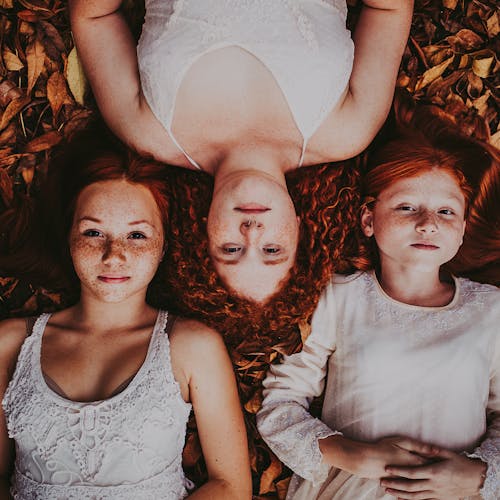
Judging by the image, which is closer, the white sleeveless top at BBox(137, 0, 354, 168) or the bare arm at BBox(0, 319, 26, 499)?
the white sleeveless top at BBox(137, 0, 354, 168)

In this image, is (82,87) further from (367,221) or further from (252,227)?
(367,221)

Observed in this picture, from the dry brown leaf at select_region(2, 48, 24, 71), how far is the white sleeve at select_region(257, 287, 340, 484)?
145 centimetres

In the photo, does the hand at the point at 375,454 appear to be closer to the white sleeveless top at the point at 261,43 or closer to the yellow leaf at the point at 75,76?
the white sleeveless top at the point at 261,43

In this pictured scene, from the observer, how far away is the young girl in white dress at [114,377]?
7.34 feet

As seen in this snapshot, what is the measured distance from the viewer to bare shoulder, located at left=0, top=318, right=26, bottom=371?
2.39 m

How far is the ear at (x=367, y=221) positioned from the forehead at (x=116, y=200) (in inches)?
30.3

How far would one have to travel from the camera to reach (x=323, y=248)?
2.50m

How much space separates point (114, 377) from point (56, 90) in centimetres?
110

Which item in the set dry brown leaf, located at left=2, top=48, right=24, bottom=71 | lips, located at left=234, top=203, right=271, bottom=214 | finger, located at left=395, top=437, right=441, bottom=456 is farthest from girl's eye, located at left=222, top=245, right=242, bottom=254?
dry brown leaf, located at left=2, top=48, right=24, bottom=71

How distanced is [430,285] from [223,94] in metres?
1.02

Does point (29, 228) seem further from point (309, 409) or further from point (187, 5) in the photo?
point (309, 409)

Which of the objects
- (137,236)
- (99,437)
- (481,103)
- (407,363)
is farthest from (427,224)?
(99,437)

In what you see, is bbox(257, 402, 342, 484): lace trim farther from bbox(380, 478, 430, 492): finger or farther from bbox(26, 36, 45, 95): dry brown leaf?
bbox(26, 36, 45, 95): dry brown leaf

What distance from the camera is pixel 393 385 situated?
2.43 meters
